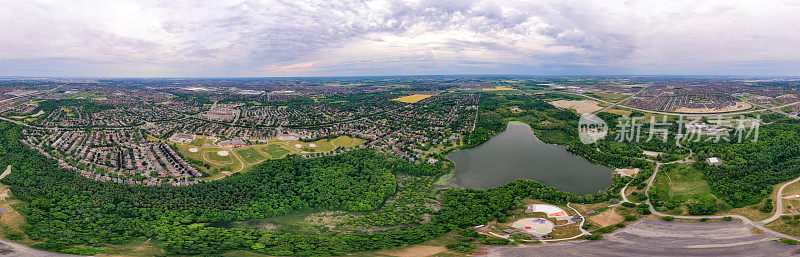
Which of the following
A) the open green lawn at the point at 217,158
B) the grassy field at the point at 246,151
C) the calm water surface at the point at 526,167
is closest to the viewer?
the calm water surface at the point at 526,167

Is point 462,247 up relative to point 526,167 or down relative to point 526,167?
down

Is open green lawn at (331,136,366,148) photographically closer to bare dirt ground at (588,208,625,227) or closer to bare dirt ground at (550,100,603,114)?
bare dirt ground at (588,208,625,227)

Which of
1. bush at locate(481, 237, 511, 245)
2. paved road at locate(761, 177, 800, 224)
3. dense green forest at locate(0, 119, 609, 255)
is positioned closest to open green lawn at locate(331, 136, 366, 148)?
dense green forest at locate(0, 119, 609, 255)

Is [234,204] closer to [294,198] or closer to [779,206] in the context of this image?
[294,198]

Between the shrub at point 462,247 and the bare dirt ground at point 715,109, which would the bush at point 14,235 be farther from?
the bare dirt ground at point 715,109

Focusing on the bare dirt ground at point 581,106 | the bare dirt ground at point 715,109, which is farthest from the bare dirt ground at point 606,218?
the bare dirt ground at point 715,109

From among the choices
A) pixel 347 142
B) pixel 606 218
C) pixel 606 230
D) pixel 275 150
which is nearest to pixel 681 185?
pixel 606 218
